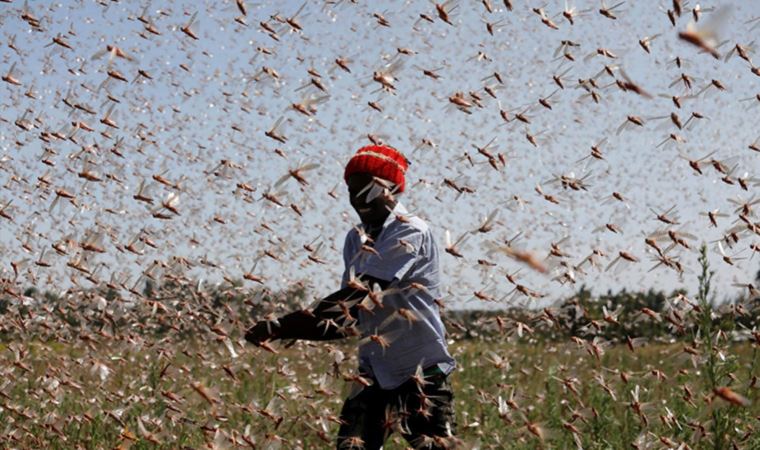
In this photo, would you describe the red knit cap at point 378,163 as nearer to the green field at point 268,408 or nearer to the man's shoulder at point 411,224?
the man's shoulder at point 411,224

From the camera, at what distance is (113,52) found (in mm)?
4852

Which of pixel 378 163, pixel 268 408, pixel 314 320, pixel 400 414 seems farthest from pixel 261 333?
pixel 378 163

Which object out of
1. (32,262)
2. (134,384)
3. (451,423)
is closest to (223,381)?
(134,384)

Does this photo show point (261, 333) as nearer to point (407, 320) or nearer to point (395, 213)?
point (407, 320)

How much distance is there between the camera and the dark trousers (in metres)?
4.24

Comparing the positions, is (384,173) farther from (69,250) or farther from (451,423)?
(69,250)

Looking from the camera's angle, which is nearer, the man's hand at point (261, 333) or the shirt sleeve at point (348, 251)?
the man's hand at point (261, 333)

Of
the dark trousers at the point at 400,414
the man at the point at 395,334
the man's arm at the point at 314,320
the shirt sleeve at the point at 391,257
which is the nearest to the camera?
the man's arm at the point at 314,320

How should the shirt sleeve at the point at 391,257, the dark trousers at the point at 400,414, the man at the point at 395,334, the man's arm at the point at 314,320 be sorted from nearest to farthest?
the man's arm at the point at 314,320, the shirt sleeve at the point at 391,257, the man at the point at 395,334, the dark trousers at the point at 400,414

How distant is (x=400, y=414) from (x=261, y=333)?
80 centimetres

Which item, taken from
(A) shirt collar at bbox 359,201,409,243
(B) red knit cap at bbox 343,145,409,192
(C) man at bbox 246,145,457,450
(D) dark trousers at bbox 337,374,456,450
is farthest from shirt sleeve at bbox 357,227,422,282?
(D) dark trousers at bbox 337,374,456,450

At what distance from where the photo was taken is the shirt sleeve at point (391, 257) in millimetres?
3949

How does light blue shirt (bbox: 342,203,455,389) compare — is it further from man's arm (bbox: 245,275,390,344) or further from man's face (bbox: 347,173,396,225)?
man's arm (bbox: 245,275,390,344)

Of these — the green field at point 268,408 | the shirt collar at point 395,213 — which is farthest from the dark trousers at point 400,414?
the shirt collar at point 395,213
